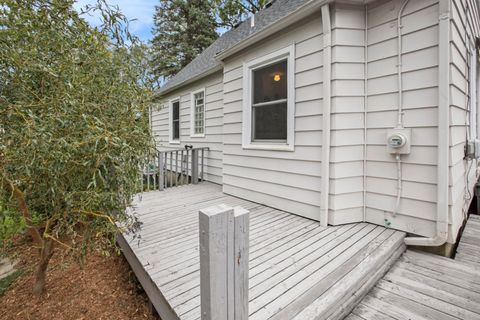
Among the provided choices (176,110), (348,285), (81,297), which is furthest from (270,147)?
(176,110)

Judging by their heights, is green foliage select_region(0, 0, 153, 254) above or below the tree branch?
above

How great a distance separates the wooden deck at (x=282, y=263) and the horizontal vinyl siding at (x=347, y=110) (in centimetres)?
35

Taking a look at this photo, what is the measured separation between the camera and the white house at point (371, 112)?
8.30 feet

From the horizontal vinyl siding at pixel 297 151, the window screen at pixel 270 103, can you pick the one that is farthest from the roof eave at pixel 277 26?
the window screen at pixel 270 103

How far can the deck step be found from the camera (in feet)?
5.59

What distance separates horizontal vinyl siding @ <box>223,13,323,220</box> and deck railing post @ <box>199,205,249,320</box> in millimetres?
2159

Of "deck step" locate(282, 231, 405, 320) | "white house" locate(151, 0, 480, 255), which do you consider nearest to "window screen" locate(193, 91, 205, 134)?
"white house" locate(151, 0, 480, 255)

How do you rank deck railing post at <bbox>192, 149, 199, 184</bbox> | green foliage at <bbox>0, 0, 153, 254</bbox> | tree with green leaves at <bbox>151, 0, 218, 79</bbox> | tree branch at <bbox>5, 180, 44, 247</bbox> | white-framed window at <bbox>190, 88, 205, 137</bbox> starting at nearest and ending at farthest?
green foliage at <bbox>0, 0, 153, 254</bbox>, tree branch at <bbox>5, 180, 44, 247</bbox>, deck railing post at <bbox>192, 149, 199, 184</bbox>, white-framed window at <bbox>190, 88, 205, 137</bbox>, tree with green leaves at <bbox>151, 0, 218, 79</bbox>

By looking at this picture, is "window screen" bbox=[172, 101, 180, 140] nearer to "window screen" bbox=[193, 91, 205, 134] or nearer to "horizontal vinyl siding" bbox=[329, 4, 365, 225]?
"window screen" bbox=[193, 91, 205, 134]

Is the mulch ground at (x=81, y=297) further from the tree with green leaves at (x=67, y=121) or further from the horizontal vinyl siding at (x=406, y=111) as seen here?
the horizontal vinyl siding at (x=406, y=111)

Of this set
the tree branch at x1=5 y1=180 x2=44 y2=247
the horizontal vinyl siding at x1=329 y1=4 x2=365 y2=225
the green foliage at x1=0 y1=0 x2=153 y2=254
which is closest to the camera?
the green foliage at x1=0 y1=0 x2=153 y2=254

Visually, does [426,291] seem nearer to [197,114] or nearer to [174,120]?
[197,114]

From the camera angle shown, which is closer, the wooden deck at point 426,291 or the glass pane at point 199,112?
the wooden deck at point 426,291

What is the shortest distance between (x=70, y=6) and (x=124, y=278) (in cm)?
278
